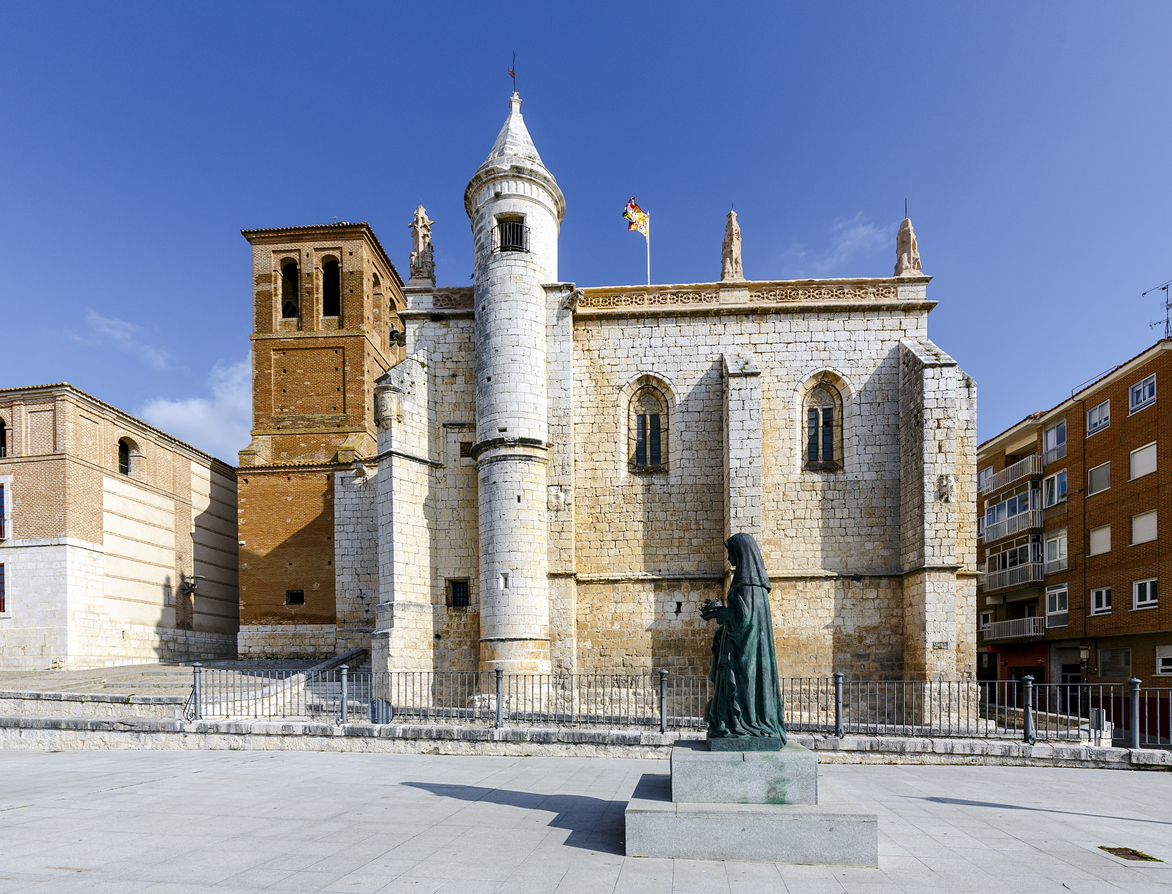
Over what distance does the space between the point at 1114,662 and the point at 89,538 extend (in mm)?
35097

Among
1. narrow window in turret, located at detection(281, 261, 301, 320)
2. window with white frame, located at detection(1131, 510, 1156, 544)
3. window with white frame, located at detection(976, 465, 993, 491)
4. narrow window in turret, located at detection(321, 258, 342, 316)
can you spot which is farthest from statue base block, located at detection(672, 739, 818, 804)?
window with white frame, located at detection(976, 465, 993, 491)

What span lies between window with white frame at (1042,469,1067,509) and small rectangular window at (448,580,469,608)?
2312 cm

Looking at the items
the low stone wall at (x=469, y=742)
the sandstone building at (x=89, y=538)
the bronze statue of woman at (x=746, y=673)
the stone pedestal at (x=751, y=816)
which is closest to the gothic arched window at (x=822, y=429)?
the low stone wall at (x=469, y=742)

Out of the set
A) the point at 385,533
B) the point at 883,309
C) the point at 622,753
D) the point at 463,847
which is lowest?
the point at 622,753

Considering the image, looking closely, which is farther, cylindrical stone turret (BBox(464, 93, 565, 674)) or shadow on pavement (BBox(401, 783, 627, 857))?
cylindrical stone turret (BBox(464, 93, 565, 674))

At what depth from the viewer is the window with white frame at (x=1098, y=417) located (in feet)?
82.8

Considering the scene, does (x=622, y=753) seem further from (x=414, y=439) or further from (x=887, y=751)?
(x=414, y=439)

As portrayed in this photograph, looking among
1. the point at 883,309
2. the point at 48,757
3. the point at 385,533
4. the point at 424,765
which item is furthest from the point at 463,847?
the point at 883,309

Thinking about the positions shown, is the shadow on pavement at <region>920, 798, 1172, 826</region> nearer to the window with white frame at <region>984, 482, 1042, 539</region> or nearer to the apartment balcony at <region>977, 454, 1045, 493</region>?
the apartment balcony at <region>977, 454, 1045, 493</region>

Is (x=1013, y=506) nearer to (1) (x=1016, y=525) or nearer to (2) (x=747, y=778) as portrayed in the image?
(1) (x=1016, y=525)

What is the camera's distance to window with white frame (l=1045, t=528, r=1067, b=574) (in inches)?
1075

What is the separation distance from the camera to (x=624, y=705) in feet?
58.6

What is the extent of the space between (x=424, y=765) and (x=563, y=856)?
5135mm

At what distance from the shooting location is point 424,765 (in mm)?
10297
